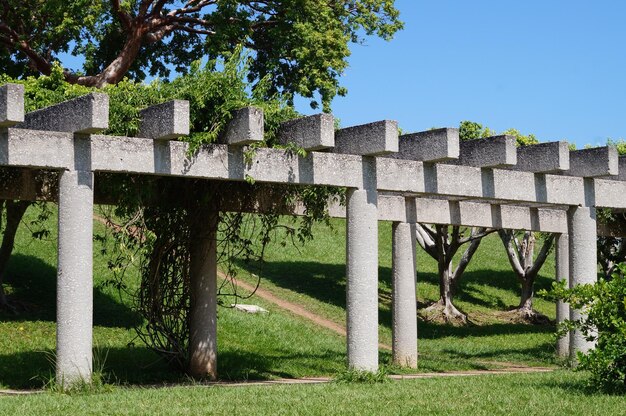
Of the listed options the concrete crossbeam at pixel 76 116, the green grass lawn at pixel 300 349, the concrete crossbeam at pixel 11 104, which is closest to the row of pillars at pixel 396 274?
the green grass lawn at pixel 300 349

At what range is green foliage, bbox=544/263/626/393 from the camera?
34.9 ft

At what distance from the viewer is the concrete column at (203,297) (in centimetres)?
1421

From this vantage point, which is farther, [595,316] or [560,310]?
[560,310]

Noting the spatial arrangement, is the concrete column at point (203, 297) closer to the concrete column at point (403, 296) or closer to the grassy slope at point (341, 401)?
the grassy slope at point (341, 401)

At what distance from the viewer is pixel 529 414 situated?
9438mm

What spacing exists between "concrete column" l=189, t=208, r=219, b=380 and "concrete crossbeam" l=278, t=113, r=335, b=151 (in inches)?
96.0

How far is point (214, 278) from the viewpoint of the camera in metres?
14.4

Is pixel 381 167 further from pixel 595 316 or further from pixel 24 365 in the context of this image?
pixel 24 365

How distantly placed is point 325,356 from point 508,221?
413 centimetres

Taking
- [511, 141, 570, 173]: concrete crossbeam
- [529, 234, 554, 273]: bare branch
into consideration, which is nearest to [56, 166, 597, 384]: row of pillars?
[511, 141, 570, 173]: concrete crossbeam

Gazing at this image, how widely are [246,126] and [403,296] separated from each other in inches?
252

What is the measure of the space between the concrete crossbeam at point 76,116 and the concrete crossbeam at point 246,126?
1.65m

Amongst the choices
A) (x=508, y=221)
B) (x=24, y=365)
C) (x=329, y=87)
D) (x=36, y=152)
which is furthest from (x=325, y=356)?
(x=36, y=152)

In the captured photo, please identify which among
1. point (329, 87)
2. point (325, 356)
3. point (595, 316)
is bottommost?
point (325, 356)
